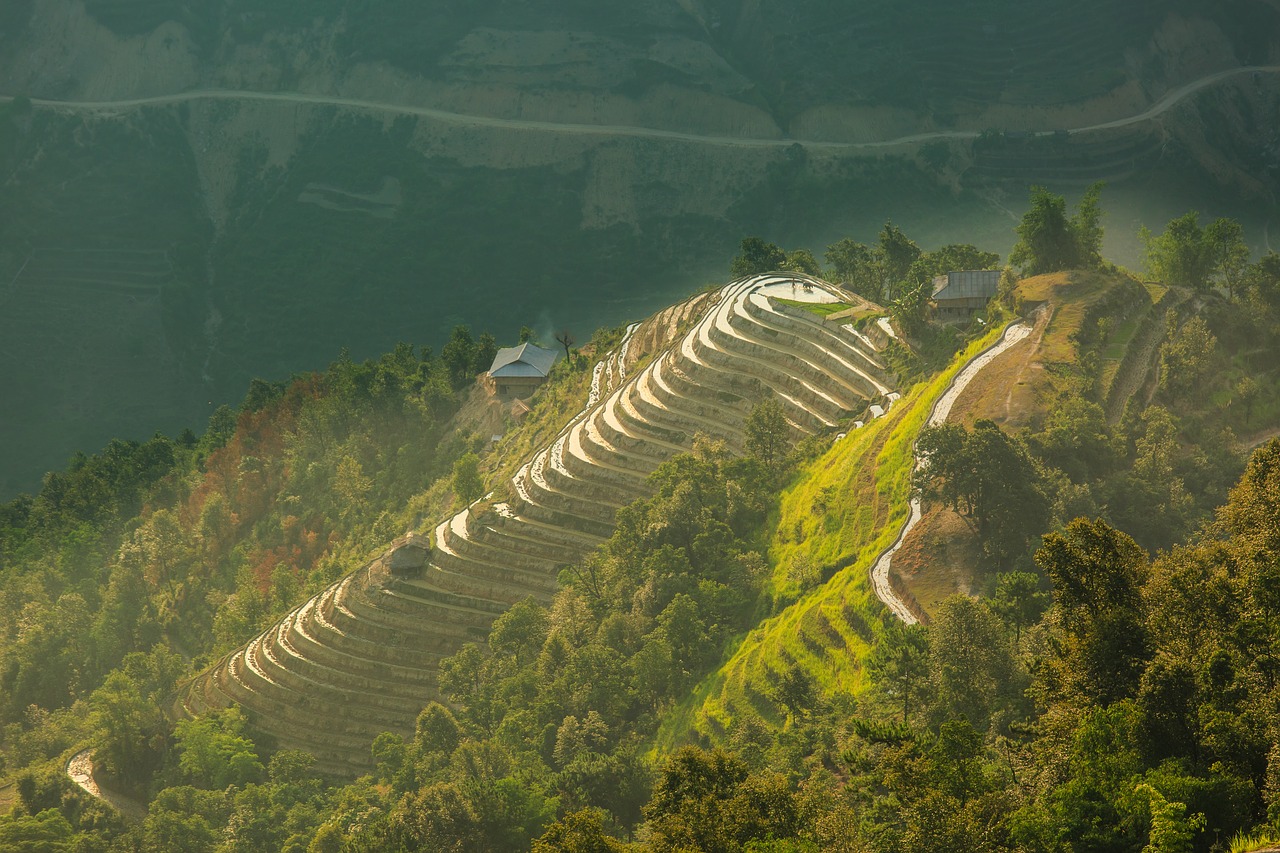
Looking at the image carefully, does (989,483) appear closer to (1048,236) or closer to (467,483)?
→ (1048,236)

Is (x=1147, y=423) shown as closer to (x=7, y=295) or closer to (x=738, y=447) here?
(x=738, y=447)

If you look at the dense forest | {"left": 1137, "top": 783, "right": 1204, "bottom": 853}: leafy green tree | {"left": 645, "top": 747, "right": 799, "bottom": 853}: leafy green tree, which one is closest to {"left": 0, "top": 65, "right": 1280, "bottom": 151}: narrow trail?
the dense forest

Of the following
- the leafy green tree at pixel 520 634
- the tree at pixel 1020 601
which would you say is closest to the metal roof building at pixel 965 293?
the leafy green tree at pixel 520 634

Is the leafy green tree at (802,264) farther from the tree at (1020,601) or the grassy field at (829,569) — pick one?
the tree at (1020,601)

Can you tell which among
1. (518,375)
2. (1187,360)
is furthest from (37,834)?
(1187,360)

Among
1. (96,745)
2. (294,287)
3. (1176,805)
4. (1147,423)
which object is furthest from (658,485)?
(294,287)

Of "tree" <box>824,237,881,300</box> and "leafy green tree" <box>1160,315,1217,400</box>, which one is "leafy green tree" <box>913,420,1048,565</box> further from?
"tree" <box>824,237,881,300</box>
